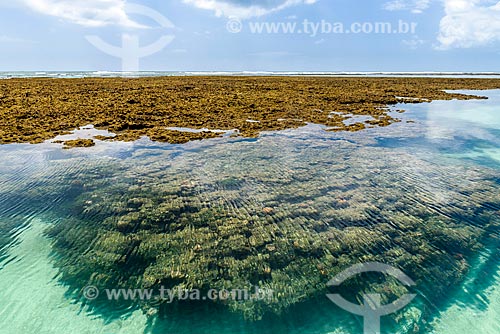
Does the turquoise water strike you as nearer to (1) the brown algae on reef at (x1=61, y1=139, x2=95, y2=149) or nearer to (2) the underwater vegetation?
(2) the underwater vegetation

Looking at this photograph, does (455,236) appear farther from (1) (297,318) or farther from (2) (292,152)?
(2) (292,152)

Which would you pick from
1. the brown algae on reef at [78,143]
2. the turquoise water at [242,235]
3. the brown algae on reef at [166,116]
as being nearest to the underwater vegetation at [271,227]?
the turquoise water at [242,235]

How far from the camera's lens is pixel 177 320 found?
538 cm

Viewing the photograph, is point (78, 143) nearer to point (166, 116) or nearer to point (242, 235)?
point (166, 116)

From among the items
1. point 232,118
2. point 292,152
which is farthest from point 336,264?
point 232,118

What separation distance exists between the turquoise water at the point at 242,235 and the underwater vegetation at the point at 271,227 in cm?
4

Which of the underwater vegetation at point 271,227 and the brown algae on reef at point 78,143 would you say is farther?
the brown algae on reef at point 78,143

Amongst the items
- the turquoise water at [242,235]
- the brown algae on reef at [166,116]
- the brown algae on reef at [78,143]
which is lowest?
the turquoise water at [242,235]

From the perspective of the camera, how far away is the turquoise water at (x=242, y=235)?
5.52 metres

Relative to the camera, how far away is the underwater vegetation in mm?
6344

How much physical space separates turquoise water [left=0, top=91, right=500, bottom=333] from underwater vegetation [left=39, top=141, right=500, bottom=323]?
0.04 meters

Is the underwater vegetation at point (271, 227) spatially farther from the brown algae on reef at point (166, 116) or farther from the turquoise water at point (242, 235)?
the brown algae on reef at point (166, 116)

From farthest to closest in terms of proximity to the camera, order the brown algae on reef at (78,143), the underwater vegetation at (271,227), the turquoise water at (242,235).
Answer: the brown algae on reef at (78,143)
the underwater vegetation at (271,227)
the turquoise water at (242,235)

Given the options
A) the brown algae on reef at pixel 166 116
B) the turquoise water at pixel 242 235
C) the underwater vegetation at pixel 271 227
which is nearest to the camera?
the turquoise water at pixel 242 235
